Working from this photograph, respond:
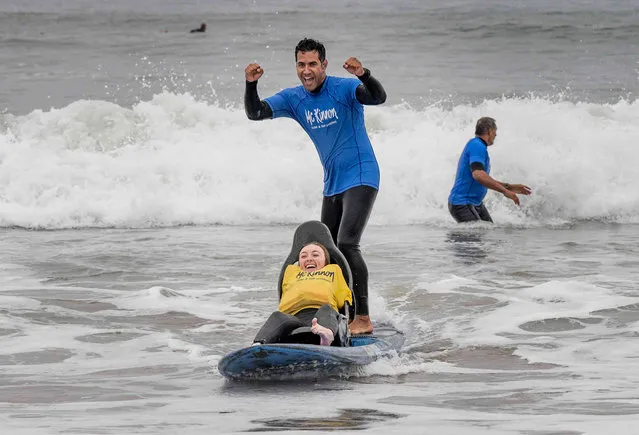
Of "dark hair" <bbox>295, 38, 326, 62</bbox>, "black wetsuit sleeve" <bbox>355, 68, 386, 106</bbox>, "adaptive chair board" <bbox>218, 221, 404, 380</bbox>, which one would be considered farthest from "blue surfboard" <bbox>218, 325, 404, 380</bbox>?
"dark hair" <bbox>295, 38, 326, 62</bbox>

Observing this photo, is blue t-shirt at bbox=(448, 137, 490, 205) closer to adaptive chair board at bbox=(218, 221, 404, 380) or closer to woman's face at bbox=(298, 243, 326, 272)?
woman's face at bbox=(298, 243, 326, 272)

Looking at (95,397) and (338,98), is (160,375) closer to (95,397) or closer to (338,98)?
(95,397)

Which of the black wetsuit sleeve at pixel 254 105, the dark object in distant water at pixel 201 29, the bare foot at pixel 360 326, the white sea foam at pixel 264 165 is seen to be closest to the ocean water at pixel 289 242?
the white sea foam at pixel 264 165

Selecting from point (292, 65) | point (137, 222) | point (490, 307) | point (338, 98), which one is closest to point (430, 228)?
point (137, 222)

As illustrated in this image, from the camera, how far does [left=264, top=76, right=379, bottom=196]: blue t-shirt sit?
8453 mm

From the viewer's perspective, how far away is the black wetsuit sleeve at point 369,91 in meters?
8.09

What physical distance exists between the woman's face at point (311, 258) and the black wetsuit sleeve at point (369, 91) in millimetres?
1051

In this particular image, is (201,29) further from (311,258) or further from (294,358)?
(294,358)

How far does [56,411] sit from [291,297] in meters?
1.92

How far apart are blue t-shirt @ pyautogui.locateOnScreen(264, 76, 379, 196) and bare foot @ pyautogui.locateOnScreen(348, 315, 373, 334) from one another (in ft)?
2.98

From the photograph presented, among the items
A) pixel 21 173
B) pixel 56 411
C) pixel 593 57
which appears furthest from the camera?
pixel 593 57

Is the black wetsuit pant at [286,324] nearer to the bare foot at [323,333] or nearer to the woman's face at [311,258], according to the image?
the bare foot at [323,333]

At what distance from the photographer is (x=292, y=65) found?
34188mm

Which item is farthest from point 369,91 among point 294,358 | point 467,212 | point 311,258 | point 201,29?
point 201,29
